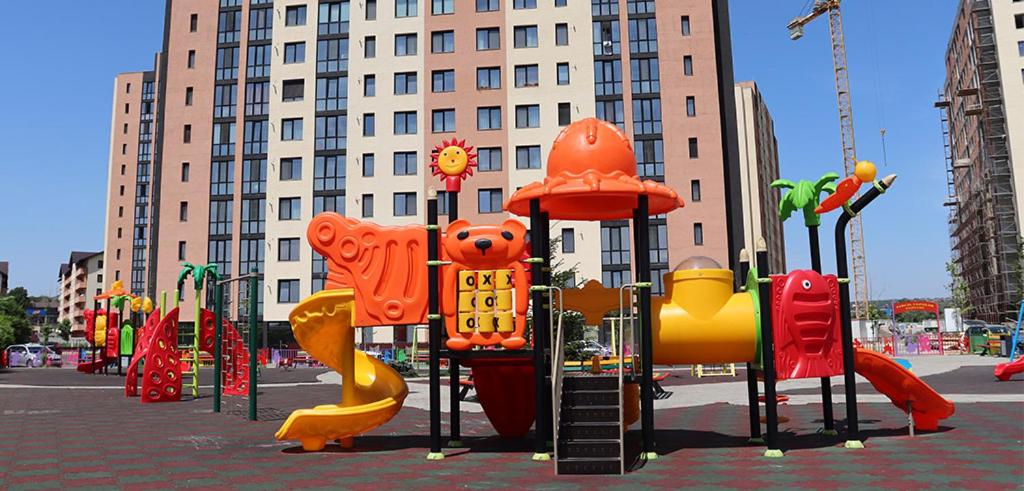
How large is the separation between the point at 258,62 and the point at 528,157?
68.2 ft

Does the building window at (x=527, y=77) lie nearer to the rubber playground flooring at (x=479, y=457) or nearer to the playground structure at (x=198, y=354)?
the playground structure at (x=198, y=354)

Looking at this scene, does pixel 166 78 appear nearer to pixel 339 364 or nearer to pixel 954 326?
pixel 339 364

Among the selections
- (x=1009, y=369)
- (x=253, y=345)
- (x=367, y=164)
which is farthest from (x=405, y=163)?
(x=1009, y=369)

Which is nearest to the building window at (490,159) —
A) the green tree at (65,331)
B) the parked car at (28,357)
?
the parked car at (28,357)

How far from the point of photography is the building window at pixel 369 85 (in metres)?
51.6

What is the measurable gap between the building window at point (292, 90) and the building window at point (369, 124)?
202 inches

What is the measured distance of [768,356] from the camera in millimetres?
11109

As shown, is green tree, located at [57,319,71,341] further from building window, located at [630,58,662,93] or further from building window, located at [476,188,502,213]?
building window, located at [630,58,662,93]

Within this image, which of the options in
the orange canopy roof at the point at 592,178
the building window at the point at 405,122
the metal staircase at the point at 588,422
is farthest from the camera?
the building window at the point at 405,122

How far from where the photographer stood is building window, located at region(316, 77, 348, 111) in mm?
51938

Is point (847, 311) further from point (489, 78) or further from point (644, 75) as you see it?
point (489, 78)

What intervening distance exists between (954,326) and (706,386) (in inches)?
2817

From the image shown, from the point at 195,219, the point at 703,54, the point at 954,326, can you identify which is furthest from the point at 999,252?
the point at 195,219

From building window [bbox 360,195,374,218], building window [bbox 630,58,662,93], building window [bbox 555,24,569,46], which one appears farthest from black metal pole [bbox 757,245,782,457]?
building window [bbox 360,195,374,218]
